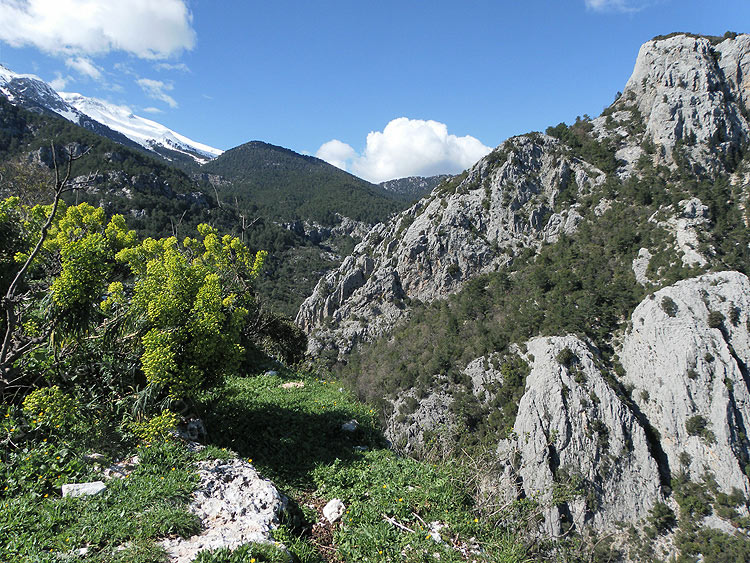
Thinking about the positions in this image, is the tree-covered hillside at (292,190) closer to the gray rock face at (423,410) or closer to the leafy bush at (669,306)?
the gray rock face at (423,410)

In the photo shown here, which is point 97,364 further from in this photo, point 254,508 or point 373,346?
point 373,346

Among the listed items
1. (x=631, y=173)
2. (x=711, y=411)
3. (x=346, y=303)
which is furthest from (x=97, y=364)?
(x=631, y=173)

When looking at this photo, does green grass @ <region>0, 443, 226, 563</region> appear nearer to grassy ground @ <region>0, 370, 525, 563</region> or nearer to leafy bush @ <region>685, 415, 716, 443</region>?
grassy ground @ <region>0, 370, 525, 563</region>

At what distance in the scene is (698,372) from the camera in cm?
3591

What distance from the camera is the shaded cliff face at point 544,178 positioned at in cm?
5584

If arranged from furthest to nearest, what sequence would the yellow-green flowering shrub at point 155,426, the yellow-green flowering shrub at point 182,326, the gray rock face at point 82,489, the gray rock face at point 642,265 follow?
the gray rock face at point 642,265 < the yellow-green flowering shrub at point 182,326 < the yellow-green flowering shrub at point 155,426 < the gray rock face at point 82,489

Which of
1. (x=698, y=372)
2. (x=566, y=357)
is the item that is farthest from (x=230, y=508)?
(x=698, y=372)

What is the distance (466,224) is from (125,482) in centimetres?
6345

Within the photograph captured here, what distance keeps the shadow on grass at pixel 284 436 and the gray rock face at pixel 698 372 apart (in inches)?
1589

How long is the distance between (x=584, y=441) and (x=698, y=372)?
41.8 feet

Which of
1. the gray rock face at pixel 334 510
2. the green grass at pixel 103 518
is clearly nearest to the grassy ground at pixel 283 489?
the green grass at pixel 103 518

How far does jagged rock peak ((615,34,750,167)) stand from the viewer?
55.1 meters

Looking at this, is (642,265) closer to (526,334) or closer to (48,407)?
(526,334)

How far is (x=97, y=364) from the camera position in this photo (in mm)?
7254
